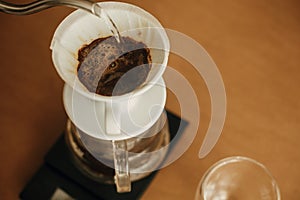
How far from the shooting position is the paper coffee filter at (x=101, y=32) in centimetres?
55

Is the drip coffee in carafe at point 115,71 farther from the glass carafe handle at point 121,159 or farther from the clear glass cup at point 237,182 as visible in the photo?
the clear glass cup at point 237,182

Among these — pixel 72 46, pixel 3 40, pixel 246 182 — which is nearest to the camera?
pixel 72 46

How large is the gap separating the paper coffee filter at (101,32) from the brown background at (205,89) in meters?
0.21

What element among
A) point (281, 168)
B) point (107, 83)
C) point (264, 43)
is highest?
point (107, 83)

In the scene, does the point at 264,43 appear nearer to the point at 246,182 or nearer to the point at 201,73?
the point at 201,73

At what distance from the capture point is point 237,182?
2.31 feet

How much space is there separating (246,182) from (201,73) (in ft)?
0.55

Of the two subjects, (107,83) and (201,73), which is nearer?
(107,83)

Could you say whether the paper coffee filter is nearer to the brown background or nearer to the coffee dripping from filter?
the coffee dripping from filter

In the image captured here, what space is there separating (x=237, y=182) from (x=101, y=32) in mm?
265

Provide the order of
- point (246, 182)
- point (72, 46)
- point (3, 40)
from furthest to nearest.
Result: point (3, 40), point (246, 182), point (72, 46)

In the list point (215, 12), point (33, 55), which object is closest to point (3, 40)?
point (33, 55)

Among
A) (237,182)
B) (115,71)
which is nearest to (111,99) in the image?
(115,71)

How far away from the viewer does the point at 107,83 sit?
58 cm
